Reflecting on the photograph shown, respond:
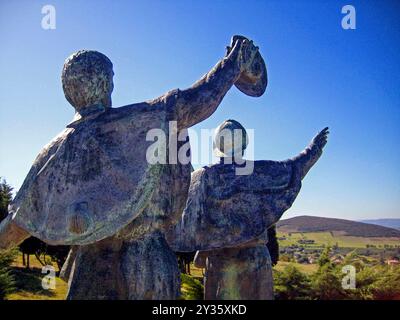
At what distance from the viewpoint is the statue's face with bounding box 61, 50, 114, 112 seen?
285 cm

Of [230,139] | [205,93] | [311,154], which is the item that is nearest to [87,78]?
[205,93]

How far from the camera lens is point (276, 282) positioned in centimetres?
1349

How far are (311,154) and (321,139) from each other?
0.26 metres

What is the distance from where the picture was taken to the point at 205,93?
301cm

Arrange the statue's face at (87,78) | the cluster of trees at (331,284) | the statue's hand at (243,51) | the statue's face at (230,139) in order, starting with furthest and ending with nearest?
the cluster of trees at (331,284) → the statue's face at (230,139) → the statue's hand at (243,51) → the statue's face at (87,78)

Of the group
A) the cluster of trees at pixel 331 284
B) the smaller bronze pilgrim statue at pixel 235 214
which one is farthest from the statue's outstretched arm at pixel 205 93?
the cluster of trees at pixel 331 284

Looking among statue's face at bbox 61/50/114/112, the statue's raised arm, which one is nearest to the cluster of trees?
the statue's raised arm

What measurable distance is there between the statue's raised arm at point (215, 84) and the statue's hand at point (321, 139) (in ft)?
6.50

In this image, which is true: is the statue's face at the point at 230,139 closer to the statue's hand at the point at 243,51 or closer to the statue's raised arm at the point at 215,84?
the statue's raised arm at the point at 215,84

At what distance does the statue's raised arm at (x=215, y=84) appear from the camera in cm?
294

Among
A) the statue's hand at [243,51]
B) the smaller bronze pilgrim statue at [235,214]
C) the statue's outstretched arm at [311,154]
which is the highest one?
the statue's hand at [243,51]

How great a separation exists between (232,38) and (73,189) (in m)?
1.67

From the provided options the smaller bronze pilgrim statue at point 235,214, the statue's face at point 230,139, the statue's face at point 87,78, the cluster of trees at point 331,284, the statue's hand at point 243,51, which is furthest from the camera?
the cluster of trees at point 331,284
